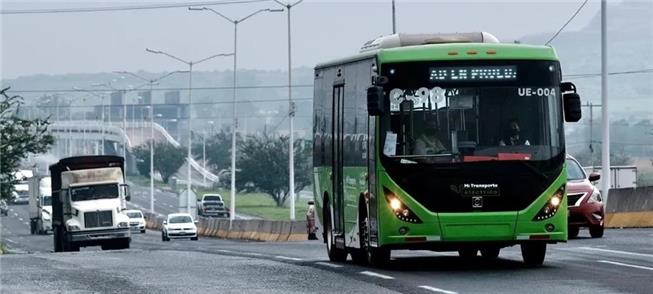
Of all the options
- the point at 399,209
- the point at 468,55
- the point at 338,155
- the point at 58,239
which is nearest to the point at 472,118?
the point at 468,55

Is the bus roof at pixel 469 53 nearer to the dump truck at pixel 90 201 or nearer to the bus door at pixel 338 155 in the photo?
the bus door at pixel 338 155

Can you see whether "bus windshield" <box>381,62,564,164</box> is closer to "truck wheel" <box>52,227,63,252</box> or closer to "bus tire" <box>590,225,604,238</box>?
"bus tire" <box>590,225,604,238</box>

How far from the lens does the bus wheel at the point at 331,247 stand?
2828 centimetres

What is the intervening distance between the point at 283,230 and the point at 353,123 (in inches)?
1594

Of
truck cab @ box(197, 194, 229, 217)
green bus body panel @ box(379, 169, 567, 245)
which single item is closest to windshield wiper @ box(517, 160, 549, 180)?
green bus body panel @ box(379, 169, 567, 245)

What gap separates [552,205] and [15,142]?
5467 centimetres

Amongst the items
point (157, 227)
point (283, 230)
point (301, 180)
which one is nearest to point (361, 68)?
point (283, 230)

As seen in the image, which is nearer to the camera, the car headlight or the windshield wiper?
the windshield wiper

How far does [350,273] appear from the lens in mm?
24172

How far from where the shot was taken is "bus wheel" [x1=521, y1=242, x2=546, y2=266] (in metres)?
25.1

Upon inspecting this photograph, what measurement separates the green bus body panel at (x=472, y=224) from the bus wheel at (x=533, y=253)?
0.87 m

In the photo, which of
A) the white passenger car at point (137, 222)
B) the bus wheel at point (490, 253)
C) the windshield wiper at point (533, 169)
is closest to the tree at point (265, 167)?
the white passenger car at point (137, 222)

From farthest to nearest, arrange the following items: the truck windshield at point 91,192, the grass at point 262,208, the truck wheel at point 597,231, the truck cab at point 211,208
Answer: the grass at point 262,208 < the truck cab at point 211,208 < the truck windshield at point 91,192 < the truck wheel at point 597,231

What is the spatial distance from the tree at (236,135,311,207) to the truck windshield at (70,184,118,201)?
115 metres
